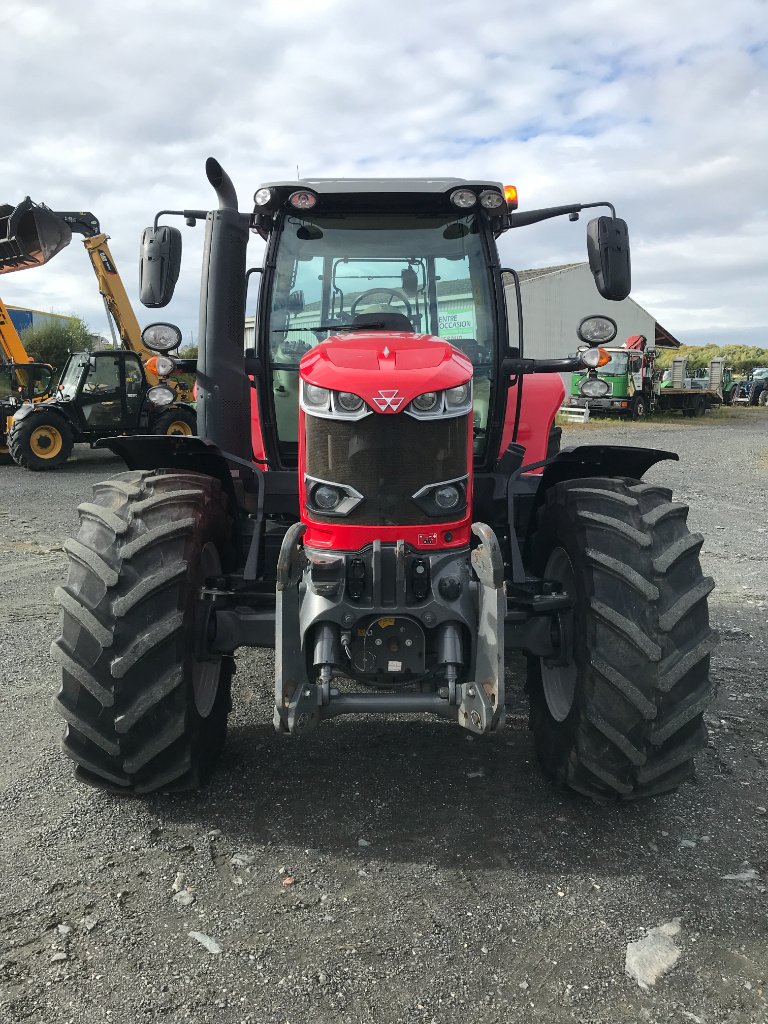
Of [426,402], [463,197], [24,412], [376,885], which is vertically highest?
[463,197]

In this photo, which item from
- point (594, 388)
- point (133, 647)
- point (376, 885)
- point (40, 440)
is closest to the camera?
point (376, 885)

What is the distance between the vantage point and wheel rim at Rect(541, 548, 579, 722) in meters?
3.09

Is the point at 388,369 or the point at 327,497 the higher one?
the point at 388,369

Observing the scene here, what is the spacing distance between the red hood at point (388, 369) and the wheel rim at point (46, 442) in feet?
39.2

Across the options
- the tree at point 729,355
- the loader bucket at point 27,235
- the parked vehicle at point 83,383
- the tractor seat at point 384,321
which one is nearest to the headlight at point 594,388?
the tractor seat at point 384,321

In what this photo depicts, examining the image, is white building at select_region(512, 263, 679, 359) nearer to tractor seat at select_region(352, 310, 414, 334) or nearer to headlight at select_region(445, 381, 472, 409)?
tractor seat at select_region(352, 310, 414, 334)

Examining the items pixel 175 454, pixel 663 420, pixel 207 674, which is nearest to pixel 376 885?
pixel 207 674

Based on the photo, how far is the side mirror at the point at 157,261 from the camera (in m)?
3.76

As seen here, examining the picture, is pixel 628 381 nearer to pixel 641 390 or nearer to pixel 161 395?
pixel 641 390

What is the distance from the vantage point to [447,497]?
3.01 meters

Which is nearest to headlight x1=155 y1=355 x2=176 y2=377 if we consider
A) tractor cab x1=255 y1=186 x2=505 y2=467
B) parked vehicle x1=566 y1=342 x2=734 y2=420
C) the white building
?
tractor cab x1=255 y1=186 x2=505 y2=467

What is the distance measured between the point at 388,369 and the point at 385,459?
32cm

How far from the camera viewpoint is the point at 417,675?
116 inches

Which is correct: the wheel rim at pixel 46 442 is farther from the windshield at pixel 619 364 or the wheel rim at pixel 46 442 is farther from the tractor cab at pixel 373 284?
the windshield at pixel 619 364
